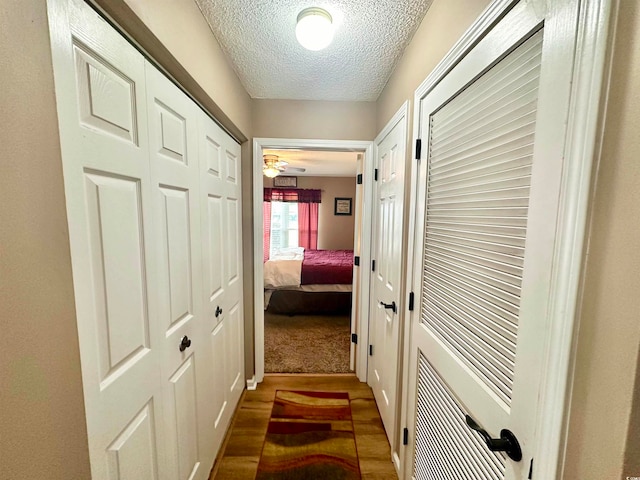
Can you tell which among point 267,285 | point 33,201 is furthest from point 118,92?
point 267,285

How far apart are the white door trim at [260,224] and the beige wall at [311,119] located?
6cm

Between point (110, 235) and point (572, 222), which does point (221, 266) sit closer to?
point (110, 235)

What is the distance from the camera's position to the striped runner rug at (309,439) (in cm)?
148

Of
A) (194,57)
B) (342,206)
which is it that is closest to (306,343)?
(194,57)

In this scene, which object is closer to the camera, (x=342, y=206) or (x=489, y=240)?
(x=489, y=240)

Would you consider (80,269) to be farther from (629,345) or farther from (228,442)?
(228,442)

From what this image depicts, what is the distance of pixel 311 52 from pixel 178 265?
4.32 feet

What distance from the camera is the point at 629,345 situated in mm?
406

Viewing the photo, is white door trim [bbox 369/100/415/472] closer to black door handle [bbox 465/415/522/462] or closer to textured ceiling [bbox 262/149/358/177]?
black door handle [bbox 465/415/522/462]

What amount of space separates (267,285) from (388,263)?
7.50 feet

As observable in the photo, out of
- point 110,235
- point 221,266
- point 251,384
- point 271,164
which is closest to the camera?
point 110,235

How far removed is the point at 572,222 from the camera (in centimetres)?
48

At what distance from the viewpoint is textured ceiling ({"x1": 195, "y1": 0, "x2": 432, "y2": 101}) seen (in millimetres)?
1132

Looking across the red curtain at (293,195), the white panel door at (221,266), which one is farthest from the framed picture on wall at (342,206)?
the white panel door at (221,266)
